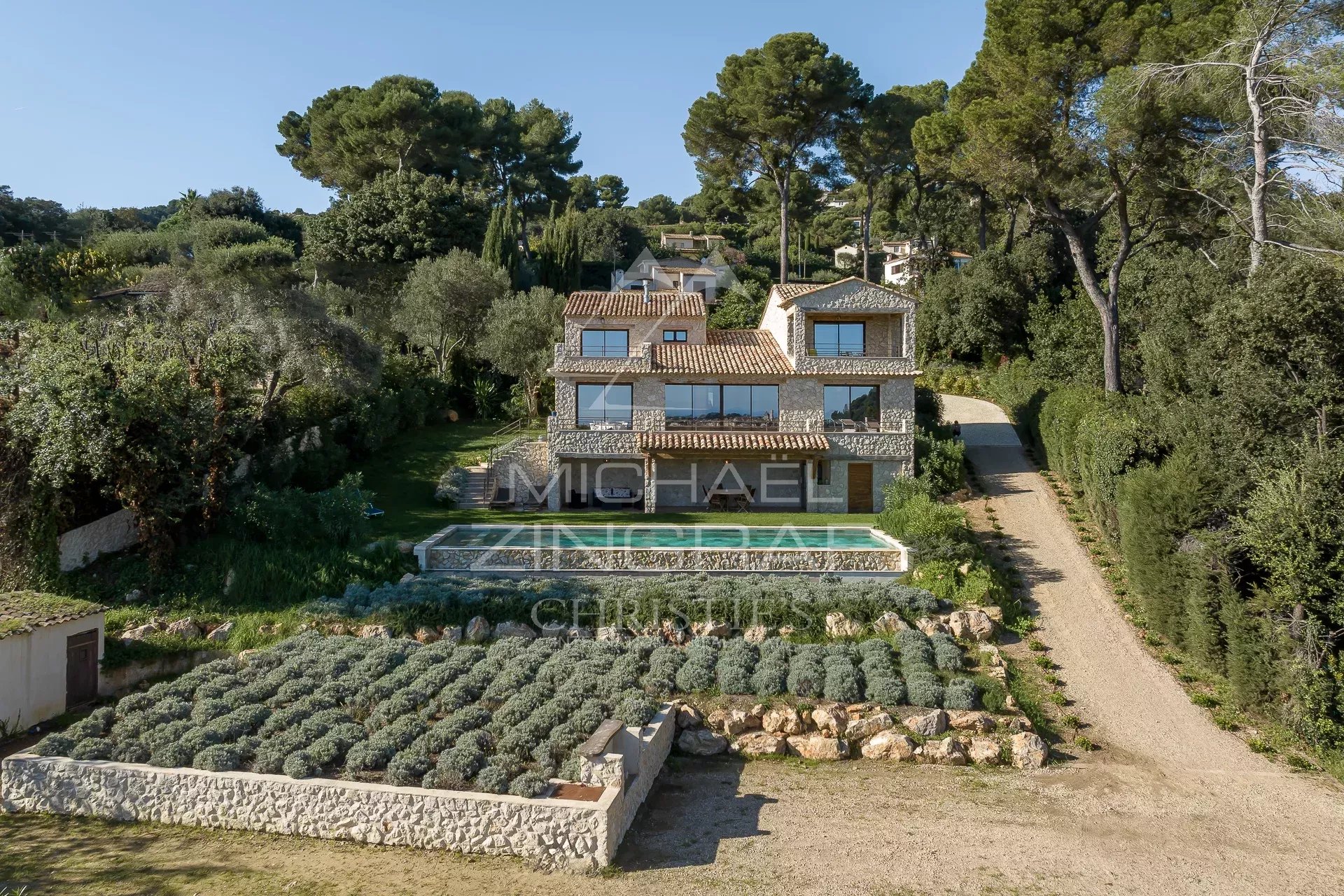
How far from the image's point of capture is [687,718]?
15508mm

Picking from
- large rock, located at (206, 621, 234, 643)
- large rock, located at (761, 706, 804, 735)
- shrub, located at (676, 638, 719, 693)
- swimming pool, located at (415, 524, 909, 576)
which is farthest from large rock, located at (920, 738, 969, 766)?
large rock, located at (206, 621, 234, 643)

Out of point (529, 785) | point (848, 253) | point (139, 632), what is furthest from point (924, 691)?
point (848, 253)

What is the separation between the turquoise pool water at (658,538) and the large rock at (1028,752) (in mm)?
7065

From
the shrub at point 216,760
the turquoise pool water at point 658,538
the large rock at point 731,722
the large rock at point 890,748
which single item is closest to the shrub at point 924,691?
the large rock at point 890,748

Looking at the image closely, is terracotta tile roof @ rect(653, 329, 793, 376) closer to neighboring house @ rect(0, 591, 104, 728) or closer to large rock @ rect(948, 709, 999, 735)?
large rock @ rect(948, 709, 999, 735)

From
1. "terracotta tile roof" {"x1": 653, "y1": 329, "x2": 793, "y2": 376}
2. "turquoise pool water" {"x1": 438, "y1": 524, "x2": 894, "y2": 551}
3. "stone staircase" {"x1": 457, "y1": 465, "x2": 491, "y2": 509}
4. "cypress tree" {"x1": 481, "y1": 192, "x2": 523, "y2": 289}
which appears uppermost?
"cypress tree" {"x1": 481, "y1": 192, "x2": 523, "y2": 289}

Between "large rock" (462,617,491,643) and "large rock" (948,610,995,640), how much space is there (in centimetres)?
1015

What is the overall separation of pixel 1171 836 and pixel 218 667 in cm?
1640

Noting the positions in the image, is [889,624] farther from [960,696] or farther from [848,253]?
[848,253]

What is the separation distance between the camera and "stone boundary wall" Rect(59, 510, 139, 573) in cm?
2103

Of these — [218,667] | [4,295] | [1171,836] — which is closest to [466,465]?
[218,667]

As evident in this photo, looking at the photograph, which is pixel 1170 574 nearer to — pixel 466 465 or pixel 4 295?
pixel 466 465

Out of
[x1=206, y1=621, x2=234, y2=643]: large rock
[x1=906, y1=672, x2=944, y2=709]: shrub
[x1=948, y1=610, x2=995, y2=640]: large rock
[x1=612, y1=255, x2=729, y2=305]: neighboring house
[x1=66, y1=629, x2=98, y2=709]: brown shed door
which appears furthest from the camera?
[x1=612, y1=255, x2=729, y2=305]: neighboring house

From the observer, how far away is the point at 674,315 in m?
31.1
